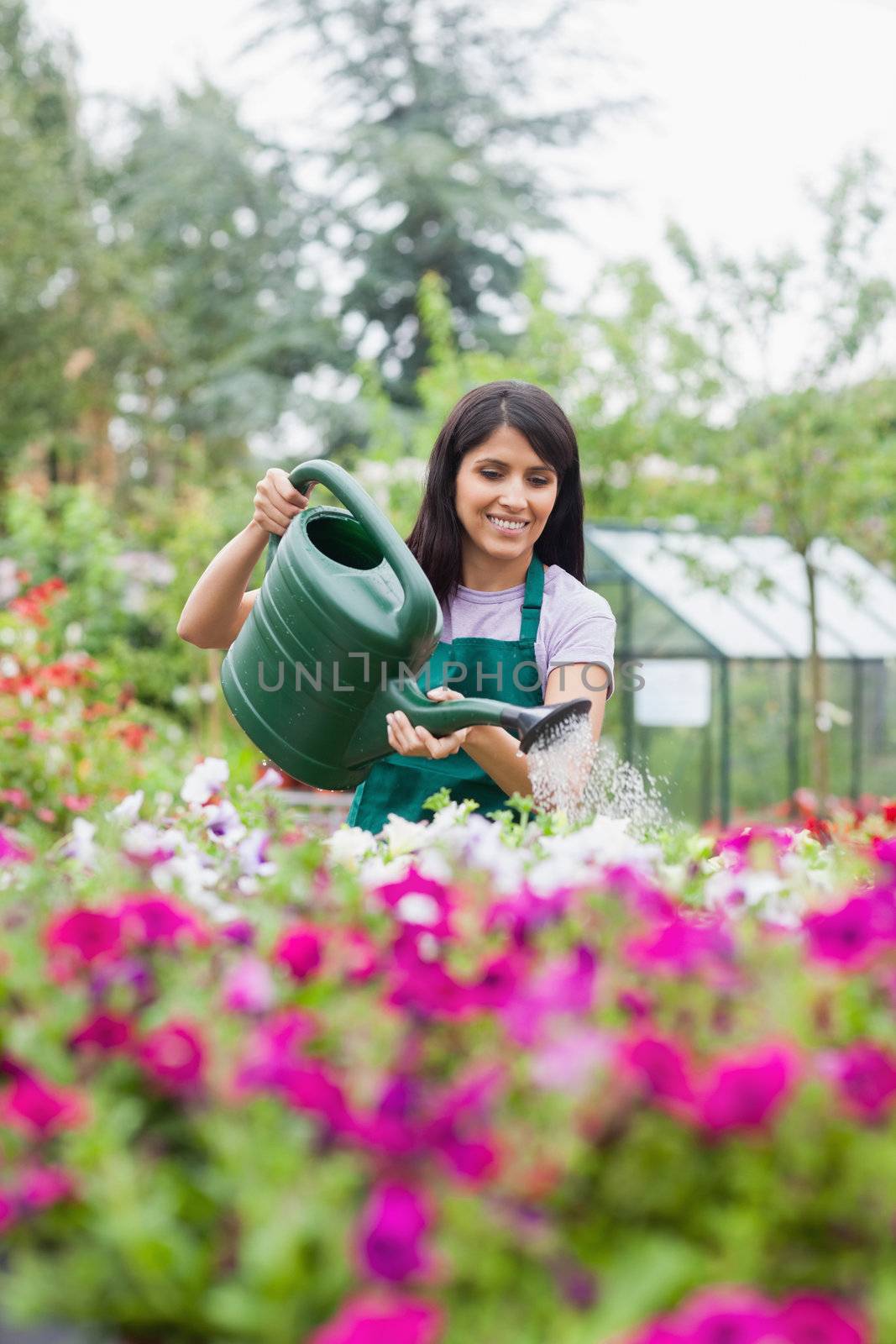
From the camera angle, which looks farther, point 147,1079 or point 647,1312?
point 147,1079

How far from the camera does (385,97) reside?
15195mm

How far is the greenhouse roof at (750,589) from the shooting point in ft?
20.4

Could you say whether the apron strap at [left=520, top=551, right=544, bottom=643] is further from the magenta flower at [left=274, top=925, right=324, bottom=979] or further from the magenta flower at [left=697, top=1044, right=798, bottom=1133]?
the magenta flower at [left=697, top=1044, right=798, bottom=1133]

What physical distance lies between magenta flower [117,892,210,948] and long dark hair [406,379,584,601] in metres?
1.07

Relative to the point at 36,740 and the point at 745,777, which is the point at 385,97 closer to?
the point at 745,777

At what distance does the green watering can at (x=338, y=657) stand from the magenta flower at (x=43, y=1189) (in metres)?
0.72

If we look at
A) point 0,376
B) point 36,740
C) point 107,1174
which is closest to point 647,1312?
point 107,1174

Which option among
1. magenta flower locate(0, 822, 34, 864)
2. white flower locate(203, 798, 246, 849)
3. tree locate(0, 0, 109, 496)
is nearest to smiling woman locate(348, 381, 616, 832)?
white flower locate(203, 798, 246, 849)

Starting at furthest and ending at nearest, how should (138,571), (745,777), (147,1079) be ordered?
(138,571) → (745,777) → (147,1079)

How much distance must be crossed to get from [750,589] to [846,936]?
19.6 ft

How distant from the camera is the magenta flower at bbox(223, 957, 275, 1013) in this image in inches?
34.2

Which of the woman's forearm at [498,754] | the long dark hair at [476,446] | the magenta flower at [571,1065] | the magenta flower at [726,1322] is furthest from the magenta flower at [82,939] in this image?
the long dark hair at [476,446]

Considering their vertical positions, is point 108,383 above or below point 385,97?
below

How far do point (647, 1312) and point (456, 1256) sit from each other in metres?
0.10
